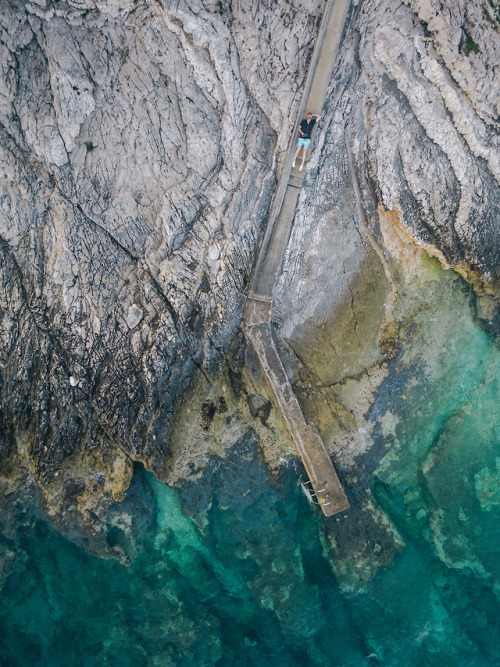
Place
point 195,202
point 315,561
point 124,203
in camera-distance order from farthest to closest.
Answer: point 315,561, point 195,202, point 124,203

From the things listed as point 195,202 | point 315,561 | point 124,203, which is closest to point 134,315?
point 124,203

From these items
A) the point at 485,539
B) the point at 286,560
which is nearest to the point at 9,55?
the point at 286,560

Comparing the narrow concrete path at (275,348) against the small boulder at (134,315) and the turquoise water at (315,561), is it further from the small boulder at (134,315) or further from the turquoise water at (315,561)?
the small boulder at (134,315)

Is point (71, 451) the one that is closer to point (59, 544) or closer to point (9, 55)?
point (59, 544)

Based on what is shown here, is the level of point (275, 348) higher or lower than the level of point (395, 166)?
lower

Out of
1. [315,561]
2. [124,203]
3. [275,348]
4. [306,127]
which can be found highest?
[124,203]

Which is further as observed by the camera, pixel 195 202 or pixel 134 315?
pixel 134 315

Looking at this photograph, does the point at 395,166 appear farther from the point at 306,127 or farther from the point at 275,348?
the point at 275,348
